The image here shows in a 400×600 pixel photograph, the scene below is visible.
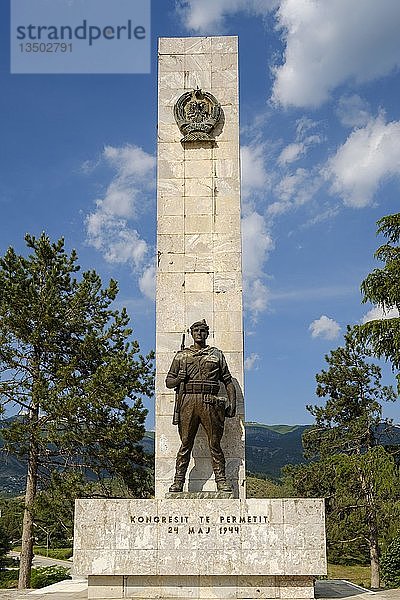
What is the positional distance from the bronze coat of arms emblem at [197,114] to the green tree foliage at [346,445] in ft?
46.4

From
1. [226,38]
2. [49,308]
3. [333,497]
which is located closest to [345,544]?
[333,497]

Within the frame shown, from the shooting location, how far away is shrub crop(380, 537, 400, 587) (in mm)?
19809

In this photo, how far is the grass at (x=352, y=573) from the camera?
28.0 meters

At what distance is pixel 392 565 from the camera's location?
810 inches

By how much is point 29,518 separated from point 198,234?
11693mm

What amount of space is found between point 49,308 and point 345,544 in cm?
1487

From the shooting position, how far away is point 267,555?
9922 millimetres

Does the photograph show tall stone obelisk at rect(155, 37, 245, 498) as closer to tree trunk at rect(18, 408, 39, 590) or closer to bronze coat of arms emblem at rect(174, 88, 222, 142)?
bronze coat of arms emblem at rect(174, 88, 222, 142)

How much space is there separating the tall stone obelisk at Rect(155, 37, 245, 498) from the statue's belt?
0.83 m

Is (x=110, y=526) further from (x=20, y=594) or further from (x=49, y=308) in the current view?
(x=49, y=308)

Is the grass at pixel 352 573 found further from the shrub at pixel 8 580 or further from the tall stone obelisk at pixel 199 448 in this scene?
the tall stone obelisk at pixel 199 448

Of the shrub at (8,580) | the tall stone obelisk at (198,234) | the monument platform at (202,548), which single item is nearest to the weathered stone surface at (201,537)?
the monument platform at (202,548)

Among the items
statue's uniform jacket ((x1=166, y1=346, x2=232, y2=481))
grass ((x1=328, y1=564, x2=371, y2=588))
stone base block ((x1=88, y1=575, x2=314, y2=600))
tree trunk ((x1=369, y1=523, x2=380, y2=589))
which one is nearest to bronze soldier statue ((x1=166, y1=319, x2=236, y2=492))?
statue's uniform jacket ((x1=166, y1=346, x2=232, y2=481))

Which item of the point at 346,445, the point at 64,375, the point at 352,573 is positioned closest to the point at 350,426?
the point at 346,445
